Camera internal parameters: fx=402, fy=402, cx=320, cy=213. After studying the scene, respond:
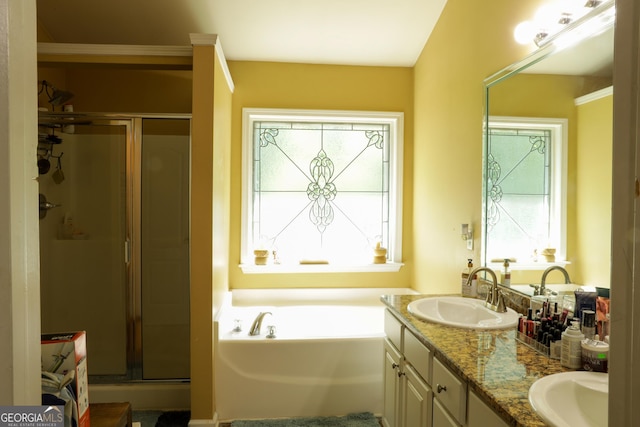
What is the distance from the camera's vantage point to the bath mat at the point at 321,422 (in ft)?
8.12

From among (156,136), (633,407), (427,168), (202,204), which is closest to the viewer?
(633,407)

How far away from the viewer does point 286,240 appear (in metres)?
3.50

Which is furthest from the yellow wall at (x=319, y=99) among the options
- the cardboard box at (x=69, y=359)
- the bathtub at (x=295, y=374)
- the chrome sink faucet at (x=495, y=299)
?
the cardboard box at (x=69, y=359)

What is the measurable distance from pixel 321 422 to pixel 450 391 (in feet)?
4.42

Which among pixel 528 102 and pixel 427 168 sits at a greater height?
pixel 528 102

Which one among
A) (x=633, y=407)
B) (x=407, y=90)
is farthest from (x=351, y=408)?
(x=407, y=90)

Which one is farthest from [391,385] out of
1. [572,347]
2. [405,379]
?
[572,347]

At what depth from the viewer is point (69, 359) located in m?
0.84

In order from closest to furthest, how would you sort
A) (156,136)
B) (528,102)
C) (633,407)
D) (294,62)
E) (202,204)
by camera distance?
(633,407)
(528,102)
(202,204)
(156,136)
(294,62)

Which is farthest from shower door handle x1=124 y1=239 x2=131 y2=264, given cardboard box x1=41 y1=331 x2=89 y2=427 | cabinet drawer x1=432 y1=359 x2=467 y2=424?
cabinet drawer x1=432 y1=359 x2=467 y2=424

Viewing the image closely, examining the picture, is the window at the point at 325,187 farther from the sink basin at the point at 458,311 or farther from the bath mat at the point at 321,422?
the sink basin at the point at 458,311

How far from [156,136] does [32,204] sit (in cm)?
251

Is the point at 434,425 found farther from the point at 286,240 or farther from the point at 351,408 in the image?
the point at 286,240

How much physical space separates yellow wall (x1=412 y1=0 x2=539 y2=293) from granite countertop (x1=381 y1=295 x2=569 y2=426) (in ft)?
2.70
